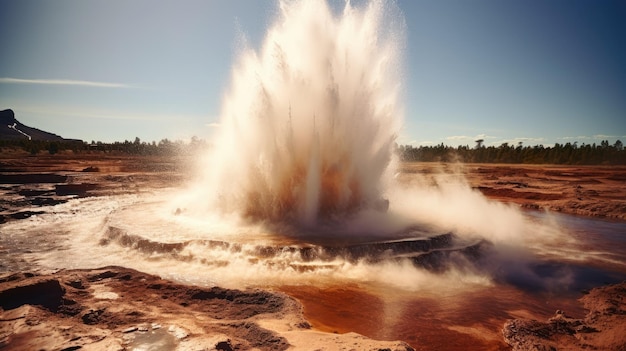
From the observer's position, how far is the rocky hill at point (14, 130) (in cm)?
14623

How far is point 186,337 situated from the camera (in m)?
5.25

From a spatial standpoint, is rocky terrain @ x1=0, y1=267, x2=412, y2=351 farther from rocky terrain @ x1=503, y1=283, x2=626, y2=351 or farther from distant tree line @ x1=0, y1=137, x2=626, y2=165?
distant tree line @ x1=0, y1=137, x2=626, y2=165

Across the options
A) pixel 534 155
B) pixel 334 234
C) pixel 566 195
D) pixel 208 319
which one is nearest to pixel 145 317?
pixel 208 319

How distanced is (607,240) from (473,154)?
220 feet

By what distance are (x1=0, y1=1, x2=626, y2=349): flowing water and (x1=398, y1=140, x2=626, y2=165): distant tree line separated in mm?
37576

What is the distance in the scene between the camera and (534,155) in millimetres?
67500

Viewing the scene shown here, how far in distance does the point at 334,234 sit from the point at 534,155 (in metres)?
70.4

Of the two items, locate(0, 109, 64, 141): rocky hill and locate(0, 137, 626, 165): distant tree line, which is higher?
locate(0, 109, 64, 141): rocky hill

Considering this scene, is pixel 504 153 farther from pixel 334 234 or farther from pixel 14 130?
pixel 14 130

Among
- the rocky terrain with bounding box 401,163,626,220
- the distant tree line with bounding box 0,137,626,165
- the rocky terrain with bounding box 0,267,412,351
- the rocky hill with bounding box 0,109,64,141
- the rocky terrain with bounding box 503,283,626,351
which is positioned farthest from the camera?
the rocky hill with bounding box 0,109,64,141

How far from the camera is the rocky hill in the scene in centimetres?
14623

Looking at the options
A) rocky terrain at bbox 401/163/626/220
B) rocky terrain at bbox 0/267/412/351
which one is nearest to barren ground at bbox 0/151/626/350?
rocky terrain at bbox 0/267/412/351

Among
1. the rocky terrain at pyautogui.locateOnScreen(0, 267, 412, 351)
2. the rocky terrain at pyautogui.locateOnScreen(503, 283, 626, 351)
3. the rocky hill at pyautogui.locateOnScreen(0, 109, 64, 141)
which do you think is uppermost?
the rocky hill at pyautogui.locateOnScreen(0, 109, 64, 141)

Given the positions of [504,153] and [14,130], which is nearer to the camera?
[504,153]
